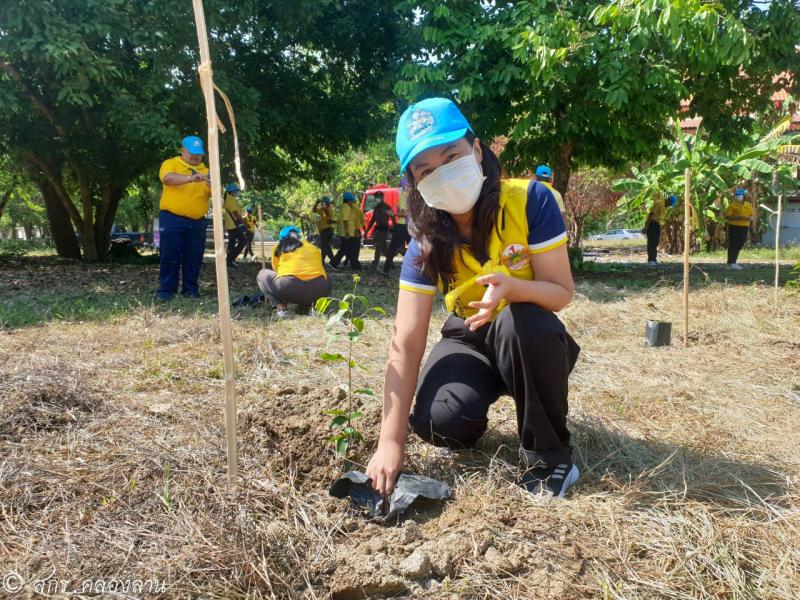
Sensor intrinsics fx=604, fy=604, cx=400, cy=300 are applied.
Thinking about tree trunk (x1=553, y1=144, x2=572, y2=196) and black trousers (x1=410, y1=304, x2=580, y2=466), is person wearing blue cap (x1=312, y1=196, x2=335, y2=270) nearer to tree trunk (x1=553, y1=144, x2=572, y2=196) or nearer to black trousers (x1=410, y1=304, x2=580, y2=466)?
tree trunk (x1=553, y1=144, x2=572, y2=196)

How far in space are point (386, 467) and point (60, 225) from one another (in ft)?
40.2

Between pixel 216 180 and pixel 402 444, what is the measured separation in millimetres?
950

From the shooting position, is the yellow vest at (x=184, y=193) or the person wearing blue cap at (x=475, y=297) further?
the yellow vest at (x=184, y=193)

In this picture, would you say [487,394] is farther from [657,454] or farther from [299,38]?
[299,38]

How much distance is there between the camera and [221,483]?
178 centimetres

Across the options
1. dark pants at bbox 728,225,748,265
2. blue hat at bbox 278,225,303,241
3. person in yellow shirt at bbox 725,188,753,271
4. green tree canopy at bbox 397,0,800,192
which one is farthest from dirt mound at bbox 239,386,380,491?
dark pants at bbox 728,225,748,265

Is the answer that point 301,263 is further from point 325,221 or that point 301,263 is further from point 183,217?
point 325,221

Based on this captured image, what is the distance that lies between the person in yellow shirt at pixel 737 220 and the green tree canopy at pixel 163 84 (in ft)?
21.7

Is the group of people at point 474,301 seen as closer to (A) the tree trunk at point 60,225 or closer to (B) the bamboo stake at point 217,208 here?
(B) the bamboo stake at point 217,208

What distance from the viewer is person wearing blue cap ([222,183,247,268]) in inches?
397

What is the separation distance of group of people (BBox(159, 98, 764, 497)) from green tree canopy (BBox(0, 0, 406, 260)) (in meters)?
5.36

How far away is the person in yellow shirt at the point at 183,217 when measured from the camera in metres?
5.57

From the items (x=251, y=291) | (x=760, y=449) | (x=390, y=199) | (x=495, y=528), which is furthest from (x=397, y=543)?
(x=390, y=199)

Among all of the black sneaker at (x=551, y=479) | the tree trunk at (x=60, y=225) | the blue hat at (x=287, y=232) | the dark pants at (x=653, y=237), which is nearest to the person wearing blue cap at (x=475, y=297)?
the black sneaker at (x=551, y=479)
